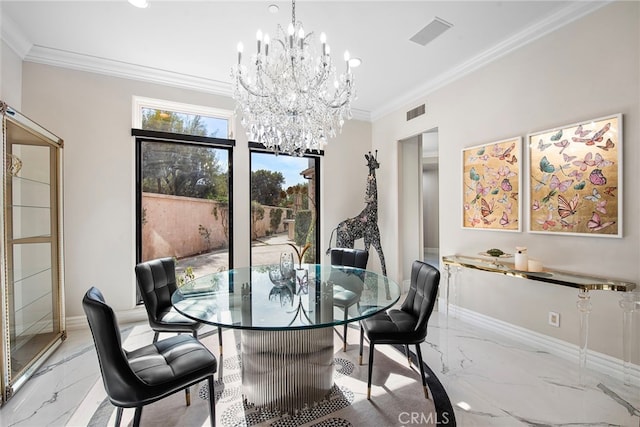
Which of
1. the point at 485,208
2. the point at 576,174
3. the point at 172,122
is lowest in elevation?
the point at 485,208

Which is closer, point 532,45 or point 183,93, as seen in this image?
point 532,45

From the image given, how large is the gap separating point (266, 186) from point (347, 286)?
2.42 metres

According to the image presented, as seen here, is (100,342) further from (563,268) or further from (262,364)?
(563,268)

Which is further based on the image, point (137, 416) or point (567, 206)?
point (567, 206)

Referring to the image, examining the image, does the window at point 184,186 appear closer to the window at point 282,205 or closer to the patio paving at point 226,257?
the patio paving at point 226,257

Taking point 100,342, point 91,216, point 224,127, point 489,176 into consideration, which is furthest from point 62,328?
point 489,176

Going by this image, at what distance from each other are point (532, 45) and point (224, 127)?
11.6 feet

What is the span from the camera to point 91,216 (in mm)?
3229

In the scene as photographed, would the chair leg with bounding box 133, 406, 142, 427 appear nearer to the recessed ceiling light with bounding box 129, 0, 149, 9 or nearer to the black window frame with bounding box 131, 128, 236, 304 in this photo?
the black window frame with bounding box 131, 128, 236, 304

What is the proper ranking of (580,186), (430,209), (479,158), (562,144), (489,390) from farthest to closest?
(430,209) < (479,158) < (562,144) < (580,186) < (489,390)

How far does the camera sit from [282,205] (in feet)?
14.5

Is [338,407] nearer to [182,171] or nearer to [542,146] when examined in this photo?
[542,146]

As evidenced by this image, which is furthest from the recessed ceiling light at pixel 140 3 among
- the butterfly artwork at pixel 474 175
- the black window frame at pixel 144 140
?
the butterfly artwork at pixel 474 175

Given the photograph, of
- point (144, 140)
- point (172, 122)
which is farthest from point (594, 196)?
point (144, 140)
